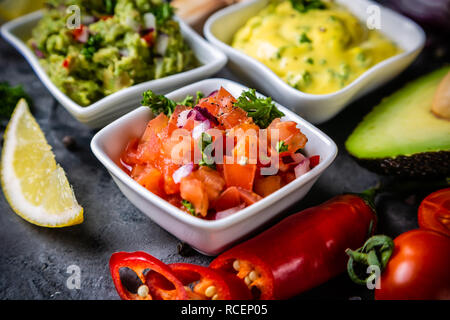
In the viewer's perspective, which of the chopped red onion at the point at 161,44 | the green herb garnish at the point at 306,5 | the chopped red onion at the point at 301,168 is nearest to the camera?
the chopped red onion at the point at 301,168

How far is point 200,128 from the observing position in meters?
1.53

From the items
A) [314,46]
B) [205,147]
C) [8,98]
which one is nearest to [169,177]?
[205,147]

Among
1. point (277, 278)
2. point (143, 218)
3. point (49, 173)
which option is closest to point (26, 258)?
point (49, 173)

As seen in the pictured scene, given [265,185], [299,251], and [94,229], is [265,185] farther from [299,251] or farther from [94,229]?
[94,229]

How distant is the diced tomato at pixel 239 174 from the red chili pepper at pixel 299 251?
0.21 m

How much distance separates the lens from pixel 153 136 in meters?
1.60

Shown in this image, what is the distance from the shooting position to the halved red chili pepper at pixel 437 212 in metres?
1.58

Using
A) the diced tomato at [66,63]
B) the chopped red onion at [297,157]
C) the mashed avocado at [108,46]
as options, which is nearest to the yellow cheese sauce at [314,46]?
the mashed avocado at [108,46]

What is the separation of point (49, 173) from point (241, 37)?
3.83 ft

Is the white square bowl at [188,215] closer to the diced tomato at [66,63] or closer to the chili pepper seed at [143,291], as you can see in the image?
the chili pepper seed at [143,291]

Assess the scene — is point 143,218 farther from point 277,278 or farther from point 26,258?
point 277,278

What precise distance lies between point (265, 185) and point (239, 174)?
105mm

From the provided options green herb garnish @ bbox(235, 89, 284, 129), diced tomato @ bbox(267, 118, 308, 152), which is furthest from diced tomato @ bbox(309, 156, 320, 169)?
green herb garnish @ bbox(235, 89, 284, 129)

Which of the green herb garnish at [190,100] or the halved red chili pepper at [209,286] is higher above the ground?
the green herb garnish at [190,100]
